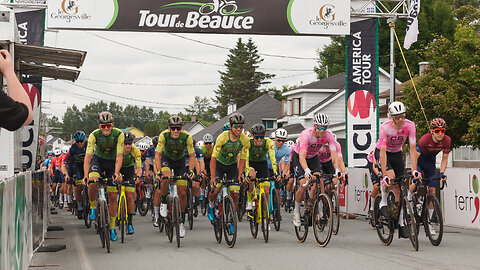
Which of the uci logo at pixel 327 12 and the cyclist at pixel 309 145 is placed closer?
the cyclist at pixel 309 145

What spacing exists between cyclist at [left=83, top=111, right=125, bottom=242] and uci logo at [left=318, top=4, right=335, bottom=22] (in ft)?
29.5

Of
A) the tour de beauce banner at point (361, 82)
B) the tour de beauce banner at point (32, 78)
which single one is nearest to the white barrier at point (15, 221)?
the tour de beauce banner at point (32, 78)

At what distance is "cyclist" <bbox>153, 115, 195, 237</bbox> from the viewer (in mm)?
12016

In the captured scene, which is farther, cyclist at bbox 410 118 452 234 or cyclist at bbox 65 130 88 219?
cyclist at bbox 65 130 88 219

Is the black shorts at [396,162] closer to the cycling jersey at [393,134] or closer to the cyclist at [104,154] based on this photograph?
the cycling jersey at [393,134]

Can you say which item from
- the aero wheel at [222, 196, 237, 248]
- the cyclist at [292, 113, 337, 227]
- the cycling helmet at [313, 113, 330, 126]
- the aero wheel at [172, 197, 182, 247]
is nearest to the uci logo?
the cyclist at [292, 113, 337, 227]

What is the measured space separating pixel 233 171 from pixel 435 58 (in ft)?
66.5

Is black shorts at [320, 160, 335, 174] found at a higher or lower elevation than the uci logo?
lower

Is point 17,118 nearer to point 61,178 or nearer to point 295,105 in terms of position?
point 61,178

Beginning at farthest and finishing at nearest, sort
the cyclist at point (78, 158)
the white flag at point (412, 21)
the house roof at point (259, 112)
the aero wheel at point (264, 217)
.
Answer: the house roof at point (259, 112) < the white flag at point (412, 21) < the cyclist at point (78, 158) < the aero wheel at point (264, 217)

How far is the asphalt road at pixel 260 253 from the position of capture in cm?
910

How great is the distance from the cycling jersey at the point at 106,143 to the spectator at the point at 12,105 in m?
7.53

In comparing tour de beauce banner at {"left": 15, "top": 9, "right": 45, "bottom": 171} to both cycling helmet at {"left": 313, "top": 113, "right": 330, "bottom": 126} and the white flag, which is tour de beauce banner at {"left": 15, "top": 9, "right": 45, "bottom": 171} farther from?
the white flag

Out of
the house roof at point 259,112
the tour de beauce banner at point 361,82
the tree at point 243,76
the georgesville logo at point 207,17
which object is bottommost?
the tour de beauce banner at point 361,82
